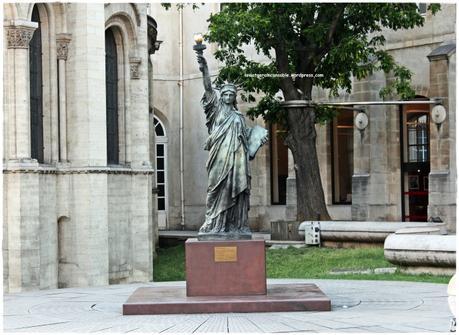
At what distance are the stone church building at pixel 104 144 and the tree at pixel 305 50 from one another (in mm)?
3195

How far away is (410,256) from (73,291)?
6320 millimetres

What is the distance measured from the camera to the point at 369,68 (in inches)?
1238

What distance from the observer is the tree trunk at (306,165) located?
104 ft

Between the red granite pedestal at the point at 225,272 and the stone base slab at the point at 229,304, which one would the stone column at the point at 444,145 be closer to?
the red granite pedestal at the point at 225,272

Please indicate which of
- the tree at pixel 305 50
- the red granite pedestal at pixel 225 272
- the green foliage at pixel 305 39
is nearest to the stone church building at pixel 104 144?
the green foliage at pixel 305 39

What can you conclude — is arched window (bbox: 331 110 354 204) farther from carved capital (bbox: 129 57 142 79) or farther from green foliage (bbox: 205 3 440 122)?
carved capital (bbox: 129 57 142 79)

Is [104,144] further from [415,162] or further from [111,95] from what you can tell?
[415,162]

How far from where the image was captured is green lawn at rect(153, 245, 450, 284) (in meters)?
23.8

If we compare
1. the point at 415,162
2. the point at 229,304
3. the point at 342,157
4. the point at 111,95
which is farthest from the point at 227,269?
the point at 342,157

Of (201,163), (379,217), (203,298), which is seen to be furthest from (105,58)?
(201,163)

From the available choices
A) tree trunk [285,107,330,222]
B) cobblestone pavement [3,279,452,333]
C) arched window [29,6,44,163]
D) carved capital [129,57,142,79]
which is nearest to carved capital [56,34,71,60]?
arched window [29,6,44,163]

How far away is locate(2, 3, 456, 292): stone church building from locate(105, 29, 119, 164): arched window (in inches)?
1.1

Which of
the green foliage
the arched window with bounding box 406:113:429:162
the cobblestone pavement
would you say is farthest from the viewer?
the arched window with bounding box 406:113:429:162

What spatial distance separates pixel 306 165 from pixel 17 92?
1083cm
